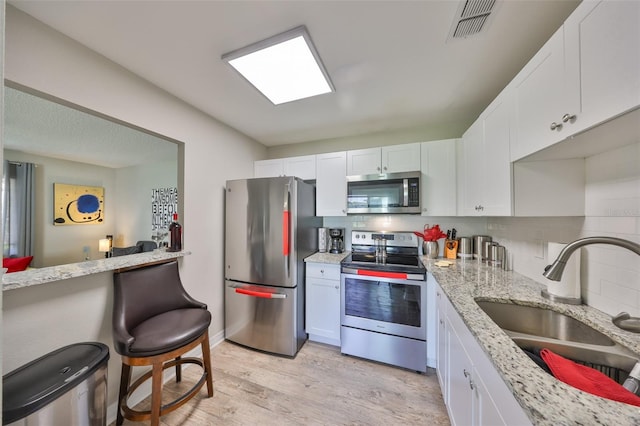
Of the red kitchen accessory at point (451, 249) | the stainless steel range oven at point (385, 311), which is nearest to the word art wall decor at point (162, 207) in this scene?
the stainless steel range oven at point (385, 311)

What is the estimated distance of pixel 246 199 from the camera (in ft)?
8.23

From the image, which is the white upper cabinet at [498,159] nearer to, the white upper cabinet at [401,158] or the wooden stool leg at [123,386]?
the white upper cabinet at [401,158]

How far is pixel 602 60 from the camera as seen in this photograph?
93cm

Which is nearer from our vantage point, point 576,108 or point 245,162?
point 576,108

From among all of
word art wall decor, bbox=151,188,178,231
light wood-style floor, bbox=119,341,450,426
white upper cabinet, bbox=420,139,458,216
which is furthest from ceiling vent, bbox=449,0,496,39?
word art wall decor, bbox=151,188,178,231

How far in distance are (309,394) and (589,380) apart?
1.65 m

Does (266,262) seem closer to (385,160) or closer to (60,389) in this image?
(60,389)

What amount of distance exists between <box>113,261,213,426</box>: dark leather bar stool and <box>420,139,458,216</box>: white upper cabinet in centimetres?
230

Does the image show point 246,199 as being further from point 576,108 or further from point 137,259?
point 576,108

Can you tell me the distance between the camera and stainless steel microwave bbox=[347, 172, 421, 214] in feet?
8.13

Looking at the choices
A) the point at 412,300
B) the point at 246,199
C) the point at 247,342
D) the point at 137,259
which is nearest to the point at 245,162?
the point at 246,199

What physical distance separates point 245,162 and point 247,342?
2.07 meters

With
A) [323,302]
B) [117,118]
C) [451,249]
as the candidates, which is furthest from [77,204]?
[451,249]

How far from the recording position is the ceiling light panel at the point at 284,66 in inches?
59.0
